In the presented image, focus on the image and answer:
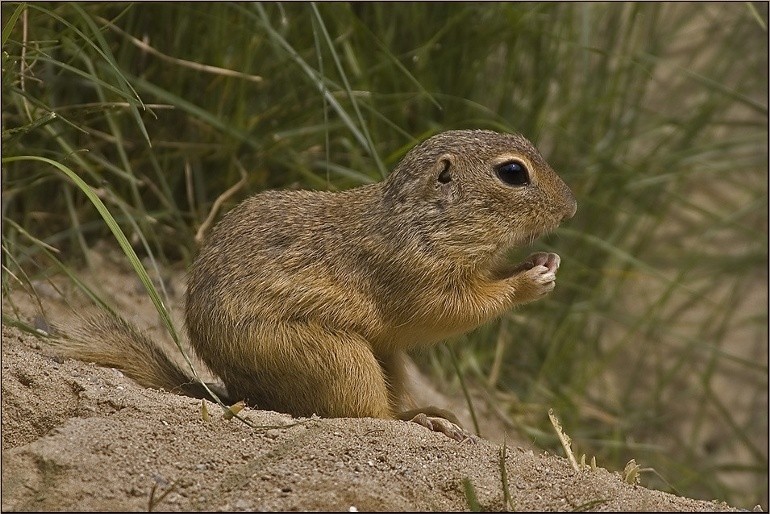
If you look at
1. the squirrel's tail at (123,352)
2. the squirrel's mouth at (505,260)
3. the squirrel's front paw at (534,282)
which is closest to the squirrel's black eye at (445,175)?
the squirrel's mouth at (505,260)

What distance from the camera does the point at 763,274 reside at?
860 cm

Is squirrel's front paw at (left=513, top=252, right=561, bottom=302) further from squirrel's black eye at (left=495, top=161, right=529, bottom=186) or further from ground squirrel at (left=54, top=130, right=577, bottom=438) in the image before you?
squirrel's black eye at (left=495, top=161, right=529, bottom=186)

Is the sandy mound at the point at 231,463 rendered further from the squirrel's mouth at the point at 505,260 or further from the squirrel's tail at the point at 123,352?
the squirrel's mouth at the point at 505,260

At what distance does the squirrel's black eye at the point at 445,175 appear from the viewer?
4105mm

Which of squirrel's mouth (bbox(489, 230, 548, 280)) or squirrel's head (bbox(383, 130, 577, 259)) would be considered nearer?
squirrel's head (bbox(383, 130, 577, 259))

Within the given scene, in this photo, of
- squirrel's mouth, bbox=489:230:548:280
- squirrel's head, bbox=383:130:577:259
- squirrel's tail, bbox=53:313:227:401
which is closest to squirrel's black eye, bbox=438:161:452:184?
squirrel's head, bbox=383:130:577:259

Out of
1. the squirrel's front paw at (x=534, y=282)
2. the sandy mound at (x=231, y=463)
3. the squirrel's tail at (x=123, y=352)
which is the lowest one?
the squirrel's tail at (x=123, y=352)

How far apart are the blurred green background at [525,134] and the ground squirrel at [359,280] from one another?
288mm

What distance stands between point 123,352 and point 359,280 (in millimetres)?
890

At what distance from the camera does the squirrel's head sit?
4043mm

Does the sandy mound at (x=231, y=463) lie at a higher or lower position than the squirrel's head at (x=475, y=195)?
lower

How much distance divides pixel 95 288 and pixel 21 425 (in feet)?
5.91

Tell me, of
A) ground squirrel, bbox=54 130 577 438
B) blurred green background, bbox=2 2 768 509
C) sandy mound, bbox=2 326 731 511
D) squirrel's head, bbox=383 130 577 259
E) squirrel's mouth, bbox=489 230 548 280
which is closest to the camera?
sandy mound, bbox=2 326 731 511

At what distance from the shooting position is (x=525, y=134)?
6.46 metres
